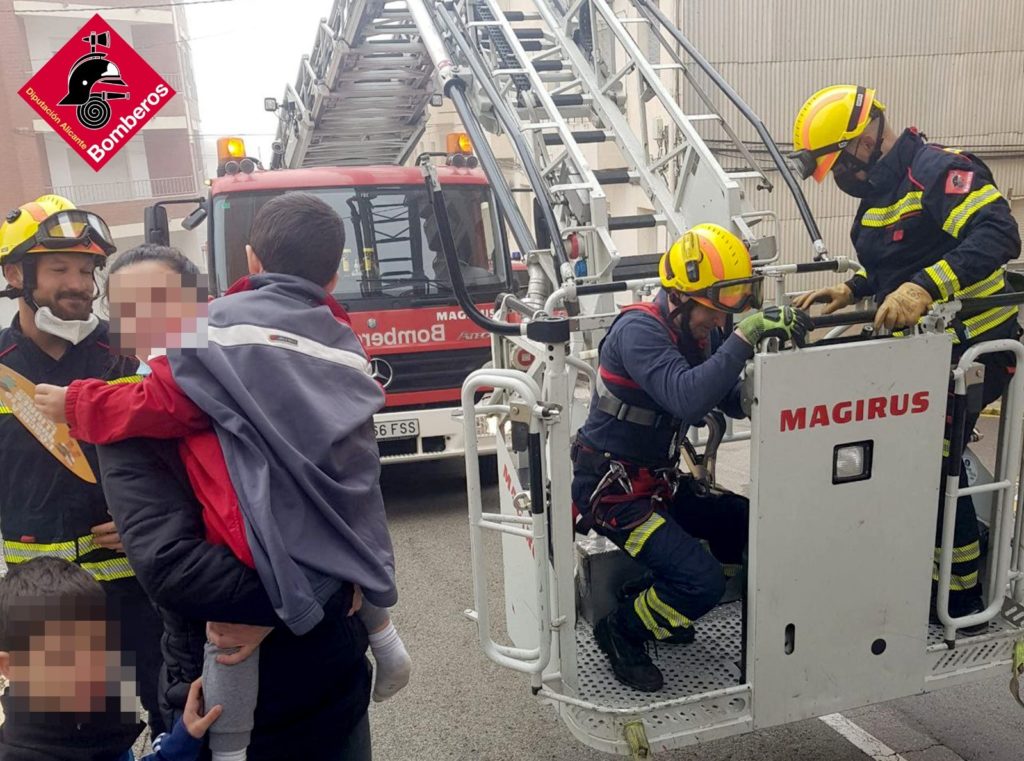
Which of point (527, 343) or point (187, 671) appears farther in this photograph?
point (527, 343)

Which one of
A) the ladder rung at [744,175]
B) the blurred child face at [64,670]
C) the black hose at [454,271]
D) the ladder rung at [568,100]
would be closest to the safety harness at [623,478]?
the black hose at [454,271]

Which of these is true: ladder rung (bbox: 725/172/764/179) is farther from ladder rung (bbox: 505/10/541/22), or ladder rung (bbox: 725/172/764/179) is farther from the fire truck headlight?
ladder rung (bbox: 505/10/541/22)

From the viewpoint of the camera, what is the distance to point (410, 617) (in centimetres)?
455

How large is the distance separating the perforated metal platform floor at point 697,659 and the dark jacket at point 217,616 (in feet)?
3.59

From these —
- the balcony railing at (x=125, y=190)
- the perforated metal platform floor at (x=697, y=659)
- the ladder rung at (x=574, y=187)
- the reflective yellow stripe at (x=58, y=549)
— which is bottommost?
the perforated metal platform floor at (x=697, y=659)

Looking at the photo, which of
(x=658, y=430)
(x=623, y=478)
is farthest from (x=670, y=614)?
(x=658, y=430)

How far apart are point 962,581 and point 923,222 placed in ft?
4.33

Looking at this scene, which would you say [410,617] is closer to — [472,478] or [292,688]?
[472,478]

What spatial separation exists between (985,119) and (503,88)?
1043cm

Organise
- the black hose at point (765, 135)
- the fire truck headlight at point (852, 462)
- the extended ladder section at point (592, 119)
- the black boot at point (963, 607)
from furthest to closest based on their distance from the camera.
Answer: the black hose at point (765, 135)
the extended ladder section at point (592, 119)
the black boot at point (963, 607)
the fire truck headlight at point (852, 462)

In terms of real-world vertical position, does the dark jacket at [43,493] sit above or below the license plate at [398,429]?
above

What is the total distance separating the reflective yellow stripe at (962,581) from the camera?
293cm

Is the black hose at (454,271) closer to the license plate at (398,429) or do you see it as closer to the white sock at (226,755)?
Result: the white sock at (226,755)

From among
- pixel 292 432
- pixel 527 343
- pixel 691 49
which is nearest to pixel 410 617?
pixel 527 343
